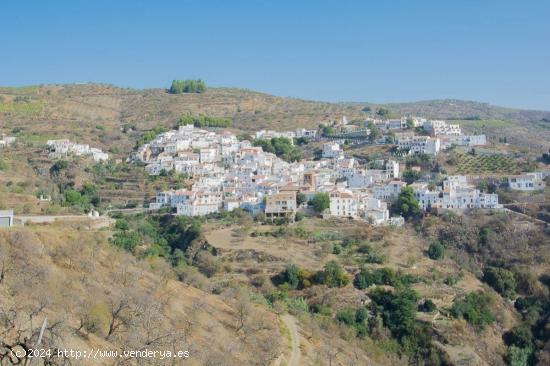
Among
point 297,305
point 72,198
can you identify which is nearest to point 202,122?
point 72,198

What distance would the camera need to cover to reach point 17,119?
2527 inches

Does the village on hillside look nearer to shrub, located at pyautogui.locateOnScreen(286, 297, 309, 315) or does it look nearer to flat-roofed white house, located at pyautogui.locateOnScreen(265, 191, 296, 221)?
flat-roofed white house, located at pyautogui.locateOnScreen(265, 191, 296, 221)

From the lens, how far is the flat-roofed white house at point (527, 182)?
44.2m

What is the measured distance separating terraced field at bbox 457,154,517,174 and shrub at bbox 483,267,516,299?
15609 millimetres

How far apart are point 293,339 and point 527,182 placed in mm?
28693

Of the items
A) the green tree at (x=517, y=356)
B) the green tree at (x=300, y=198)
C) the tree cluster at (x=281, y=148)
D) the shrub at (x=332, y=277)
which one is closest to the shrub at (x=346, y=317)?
the shrub at (x=332, y=277)

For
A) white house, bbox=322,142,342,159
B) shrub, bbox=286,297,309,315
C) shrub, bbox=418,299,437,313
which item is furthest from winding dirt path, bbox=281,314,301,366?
white house, bbox=322,142,342,159

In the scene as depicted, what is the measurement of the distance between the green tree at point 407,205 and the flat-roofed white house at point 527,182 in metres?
7.31

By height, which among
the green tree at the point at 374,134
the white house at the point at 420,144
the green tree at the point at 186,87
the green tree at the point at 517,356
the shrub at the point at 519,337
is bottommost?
the green tree at the point at 517,356

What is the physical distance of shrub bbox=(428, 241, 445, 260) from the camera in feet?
117

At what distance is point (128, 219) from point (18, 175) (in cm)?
1012

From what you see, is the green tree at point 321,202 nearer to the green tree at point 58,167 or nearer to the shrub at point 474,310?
the shrub at point 474,310

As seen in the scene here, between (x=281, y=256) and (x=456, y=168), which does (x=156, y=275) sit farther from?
(x=456, y=168)

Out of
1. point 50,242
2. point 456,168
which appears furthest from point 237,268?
point 456,168
